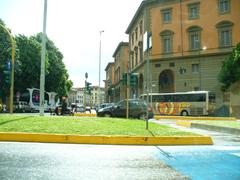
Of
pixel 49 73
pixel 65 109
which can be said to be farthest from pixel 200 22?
pixel 65 109

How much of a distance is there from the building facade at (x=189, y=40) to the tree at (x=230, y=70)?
10.2ft

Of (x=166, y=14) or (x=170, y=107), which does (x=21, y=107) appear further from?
(x=166, y=14)

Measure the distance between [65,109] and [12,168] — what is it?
19283 millimetres

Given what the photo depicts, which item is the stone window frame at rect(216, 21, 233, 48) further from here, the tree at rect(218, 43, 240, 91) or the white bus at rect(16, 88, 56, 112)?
the white bus at rect(16, 88, 56, 112)

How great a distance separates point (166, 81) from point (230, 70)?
12612 millimetres

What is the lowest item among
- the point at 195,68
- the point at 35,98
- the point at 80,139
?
the point at 80,139

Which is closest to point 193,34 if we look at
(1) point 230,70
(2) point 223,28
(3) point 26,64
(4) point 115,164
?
(2) point 223,28

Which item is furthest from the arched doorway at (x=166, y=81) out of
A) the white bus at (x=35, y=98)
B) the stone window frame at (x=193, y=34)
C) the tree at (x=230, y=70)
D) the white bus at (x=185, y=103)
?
the white bus at (x=35, y=98)

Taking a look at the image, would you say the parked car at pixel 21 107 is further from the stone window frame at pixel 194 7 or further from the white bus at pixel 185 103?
the stone window frame at pixel 194 7

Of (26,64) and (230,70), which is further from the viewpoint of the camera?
(26,64)

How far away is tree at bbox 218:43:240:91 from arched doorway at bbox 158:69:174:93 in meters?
9.39

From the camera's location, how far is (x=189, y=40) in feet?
158

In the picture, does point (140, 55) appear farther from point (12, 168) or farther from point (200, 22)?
point (12, 168)

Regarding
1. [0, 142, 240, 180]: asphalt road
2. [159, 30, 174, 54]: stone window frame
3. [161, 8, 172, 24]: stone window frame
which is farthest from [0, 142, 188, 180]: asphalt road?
[161, 8, 172, 24]: stone window frame
